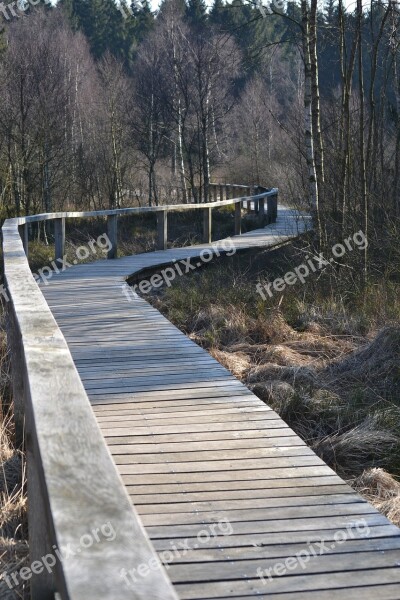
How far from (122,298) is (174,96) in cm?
2450

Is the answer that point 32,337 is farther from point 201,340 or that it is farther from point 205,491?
point 201,340

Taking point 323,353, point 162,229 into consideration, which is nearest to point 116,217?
point 162,229

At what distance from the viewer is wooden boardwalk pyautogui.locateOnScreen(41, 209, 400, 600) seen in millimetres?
2762

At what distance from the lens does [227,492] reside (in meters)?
3.50

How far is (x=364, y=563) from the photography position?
2854mm

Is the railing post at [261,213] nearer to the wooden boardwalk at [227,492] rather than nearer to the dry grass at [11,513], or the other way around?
the wooden boardwalk at [227,492]

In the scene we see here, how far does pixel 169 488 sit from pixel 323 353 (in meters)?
4.10

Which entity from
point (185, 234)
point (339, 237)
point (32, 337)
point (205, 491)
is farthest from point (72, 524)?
point (185, 234)

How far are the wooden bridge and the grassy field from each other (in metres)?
0.49

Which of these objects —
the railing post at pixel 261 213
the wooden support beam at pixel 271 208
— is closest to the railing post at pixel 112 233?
the railing post at pixel 261 213

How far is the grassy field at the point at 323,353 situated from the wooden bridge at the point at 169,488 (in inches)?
19.2

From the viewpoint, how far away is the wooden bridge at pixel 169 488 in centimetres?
134

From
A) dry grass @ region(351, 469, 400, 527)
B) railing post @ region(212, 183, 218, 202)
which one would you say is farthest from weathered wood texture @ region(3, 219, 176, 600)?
railing post @ region(212, 183, 218, 202)

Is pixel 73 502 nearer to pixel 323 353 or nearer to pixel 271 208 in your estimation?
pixel 323 353
